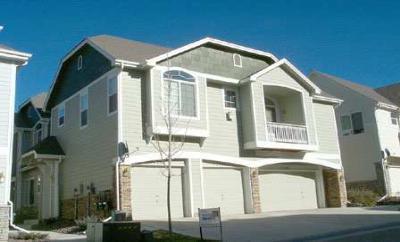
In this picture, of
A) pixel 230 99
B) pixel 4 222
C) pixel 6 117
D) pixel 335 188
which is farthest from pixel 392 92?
pixel 4 222

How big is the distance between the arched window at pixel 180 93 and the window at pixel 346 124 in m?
15.6

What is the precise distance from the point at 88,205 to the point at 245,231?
28.7 ft

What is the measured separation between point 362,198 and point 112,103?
16.2 meters

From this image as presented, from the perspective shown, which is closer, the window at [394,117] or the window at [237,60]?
the window at [237,60]

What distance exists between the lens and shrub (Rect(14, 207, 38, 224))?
25.2 metres

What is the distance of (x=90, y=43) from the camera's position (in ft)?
75.3

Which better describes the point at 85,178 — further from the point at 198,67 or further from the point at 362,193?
the point at 362,193

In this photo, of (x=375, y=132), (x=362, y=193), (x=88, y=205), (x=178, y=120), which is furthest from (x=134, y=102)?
(x=375, y=132)

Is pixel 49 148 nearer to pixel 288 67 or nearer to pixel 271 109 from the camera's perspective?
pixel 271 109

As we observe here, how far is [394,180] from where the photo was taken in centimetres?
3188

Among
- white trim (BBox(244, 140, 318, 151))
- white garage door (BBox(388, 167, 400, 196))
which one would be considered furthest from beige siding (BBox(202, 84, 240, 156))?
white garage door (BBox(388, 167, 400, 196))

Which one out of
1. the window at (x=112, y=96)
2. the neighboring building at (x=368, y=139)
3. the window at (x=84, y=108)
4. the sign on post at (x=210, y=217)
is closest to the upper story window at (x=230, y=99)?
the window at (x=112, y=96)

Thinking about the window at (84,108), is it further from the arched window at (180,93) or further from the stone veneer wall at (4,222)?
the stone veneer wall at (4,222)

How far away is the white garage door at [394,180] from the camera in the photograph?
1234 inches
